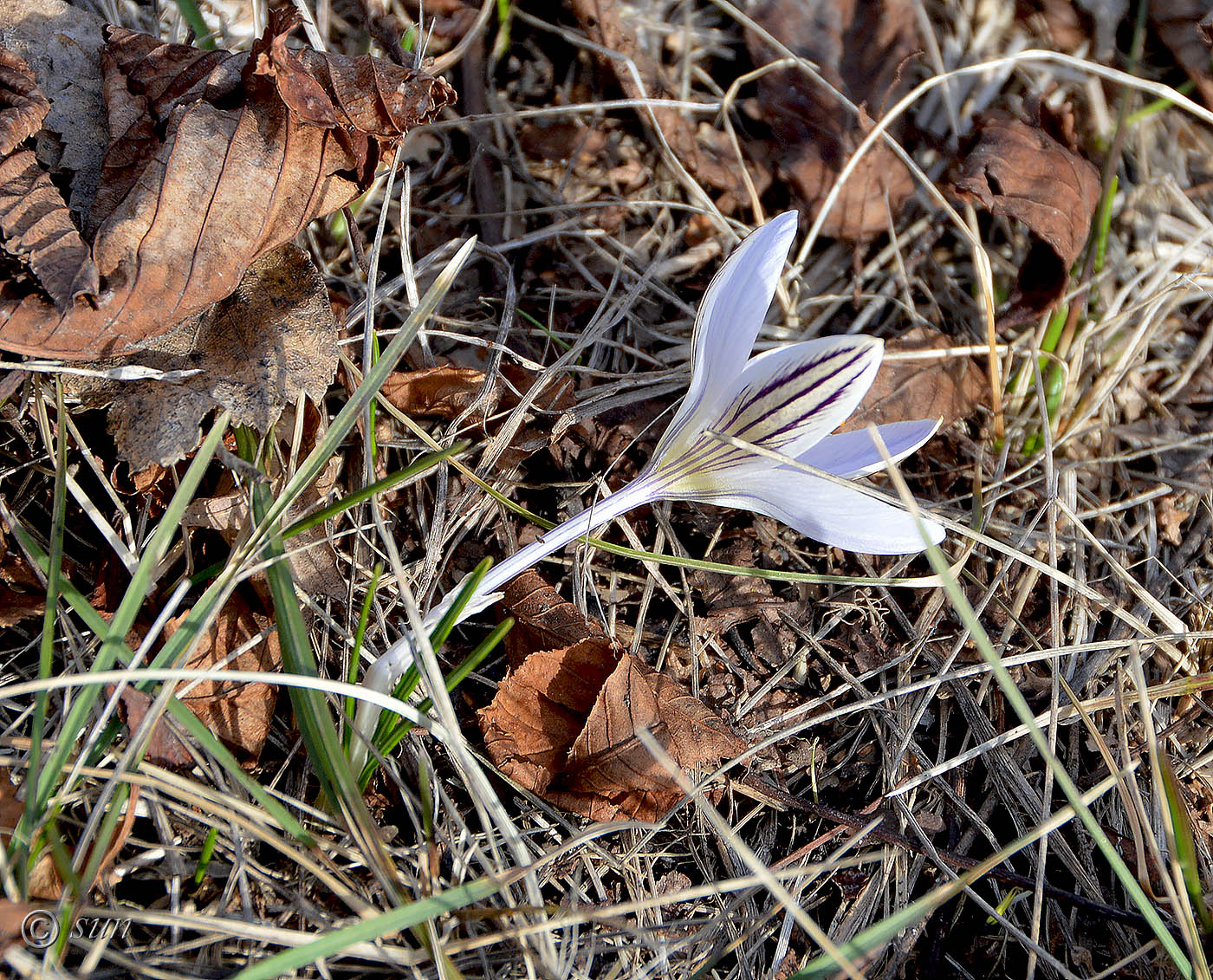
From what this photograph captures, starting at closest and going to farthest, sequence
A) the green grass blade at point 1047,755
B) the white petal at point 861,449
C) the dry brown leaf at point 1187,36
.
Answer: the green grass blade at point 1047,755 → the white petal at point 861,449 → the dry brown leaf at point 1187,36

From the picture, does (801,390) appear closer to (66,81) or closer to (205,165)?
(205,165)

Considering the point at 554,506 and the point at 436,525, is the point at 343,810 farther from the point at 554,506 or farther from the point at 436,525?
the point at 554,506

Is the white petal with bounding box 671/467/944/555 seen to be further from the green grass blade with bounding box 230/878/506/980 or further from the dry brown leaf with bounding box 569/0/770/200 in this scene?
the dry brown leaf with bounding box 569/0/770/200

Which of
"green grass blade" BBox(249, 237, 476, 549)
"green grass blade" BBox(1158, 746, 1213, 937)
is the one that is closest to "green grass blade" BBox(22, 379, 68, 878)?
"green grass blade" BBox(249, 237, 476, 549)

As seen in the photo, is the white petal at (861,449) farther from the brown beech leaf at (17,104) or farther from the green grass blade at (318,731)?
the brown beech leaf at (17,104)

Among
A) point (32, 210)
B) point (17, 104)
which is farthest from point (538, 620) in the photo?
point (17, 104)

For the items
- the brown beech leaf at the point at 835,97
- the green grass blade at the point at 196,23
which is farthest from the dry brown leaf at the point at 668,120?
the green grass blade at the point at 196,23
